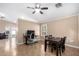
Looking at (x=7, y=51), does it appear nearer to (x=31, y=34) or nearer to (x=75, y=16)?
(x=31, y=34)

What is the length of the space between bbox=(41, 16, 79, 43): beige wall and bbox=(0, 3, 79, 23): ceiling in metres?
0.12

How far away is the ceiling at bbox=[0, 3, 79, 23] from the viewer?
6.08 ft

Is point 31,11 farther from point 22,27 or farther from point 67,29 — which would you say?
point 67,29

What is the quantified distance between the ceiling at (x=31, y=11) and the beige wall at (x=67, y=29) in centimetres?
12

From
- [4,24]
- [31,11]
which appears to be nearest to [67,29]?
[31,11]

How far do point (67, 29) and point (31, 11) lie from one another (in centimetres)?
82

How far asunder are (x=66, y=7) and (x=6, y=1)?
3.96 feet

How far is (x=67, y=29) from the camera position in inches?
74.1

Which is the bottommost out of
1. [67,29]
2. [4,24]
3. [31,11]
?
[67,29]

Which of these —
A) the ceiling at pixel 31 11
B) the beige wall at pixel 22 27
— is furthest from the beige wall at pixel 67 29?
the beige wall at pixel 22 27

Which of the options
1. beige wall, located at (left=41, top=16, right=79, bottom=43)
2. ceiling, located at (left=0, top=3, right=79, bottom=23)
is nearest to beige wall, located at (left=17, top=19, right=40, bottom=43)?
ceiling, located at (left=0, top=3, right=79, bottom=23)

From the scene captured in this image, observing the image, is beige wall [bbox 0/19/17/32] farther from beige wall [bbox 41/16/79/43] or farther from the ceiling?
beige wall [bbox 41/16/79/43]

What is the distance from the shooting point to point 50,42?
193cm

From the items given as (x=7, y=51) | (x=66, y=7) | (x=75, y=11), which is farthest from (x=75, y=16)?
(x=7, y=51)
